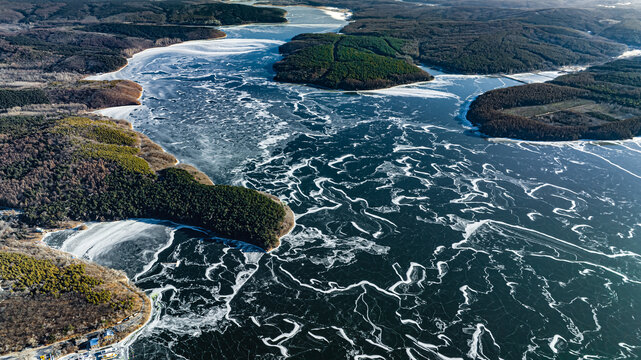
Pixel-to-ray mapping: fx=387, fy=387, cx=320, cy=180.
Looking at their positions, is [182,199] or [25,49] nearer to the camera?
[182,199]

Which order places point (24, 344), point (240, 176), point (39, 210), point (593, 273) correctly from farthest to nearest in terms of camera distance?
point (240, 176) → point (39, 210) → point (593, 273) → point (24, 344)

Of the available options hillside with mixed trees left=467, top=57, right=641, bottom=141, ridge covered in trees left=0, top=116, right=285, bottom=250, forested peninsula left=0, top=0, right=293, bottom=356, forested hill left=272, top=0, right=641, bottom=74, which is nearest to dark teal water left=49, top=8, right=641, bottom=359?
ridge covered in trees left=0, top=116, right=285, bottom=250

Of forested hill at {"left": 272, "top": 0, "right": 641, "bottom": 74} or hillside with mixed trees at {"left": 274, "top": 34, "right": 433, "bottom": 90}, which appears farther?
forested hill at {"left": 272, "top": 0, "right": 641, "bottom": 74}

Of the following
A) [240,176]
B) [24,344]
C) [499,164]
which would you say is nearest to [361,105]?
[499,164]

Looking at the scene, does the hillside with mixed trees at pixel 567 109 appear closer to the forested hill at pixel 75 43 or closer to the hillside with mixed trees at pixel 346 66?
the hillside with mixed trees at pixel 346 66

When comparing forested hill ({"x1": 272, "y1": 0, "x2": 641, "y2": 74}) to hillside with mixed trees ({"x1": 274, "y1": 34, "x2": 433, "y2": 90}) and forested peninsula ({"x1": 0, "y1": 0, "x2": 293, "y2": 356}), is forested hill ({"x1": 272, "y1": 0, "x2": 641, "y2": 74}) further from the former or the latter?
forested peninsula ({"x1": 0, "y1": 0, "x2": 293, "y2": 356})

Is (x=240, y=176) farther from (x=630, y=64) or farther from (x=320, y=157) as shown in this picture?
(x=630, y=64)

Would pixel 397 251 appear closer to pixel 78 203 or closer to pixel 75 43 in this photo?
pixel 78 203

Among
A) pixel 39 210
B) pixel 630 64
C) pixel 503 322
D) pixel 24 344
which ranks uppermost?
pixel 630 64
